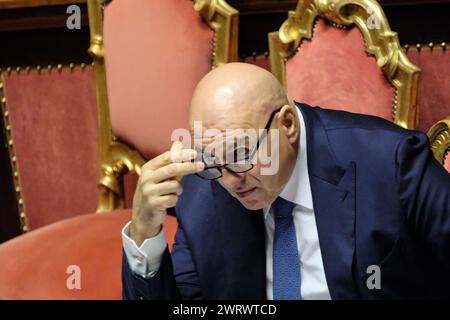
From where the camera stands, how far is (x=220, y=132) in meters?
1.09

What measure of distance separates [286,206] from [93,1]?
94 cm

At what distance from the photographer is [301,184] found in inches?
47.6

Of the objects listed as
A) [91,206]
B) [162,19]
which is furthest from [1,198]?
[162,19]

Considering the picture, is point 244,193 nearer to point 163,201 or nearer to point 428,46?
point 163,201

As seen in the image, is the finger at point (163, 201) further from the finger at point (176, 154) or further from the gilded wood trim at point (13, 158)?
the gilded wood trim at point (13, 158)

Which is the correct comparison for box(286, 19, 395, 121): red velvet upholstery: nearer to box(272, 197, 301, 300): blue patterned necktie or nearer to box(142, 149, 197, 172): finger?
box(272, 197, 301, 300): blue patterned necktie

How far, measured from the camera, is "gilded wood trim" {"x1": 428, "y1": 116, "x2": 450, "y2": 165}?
1.31m

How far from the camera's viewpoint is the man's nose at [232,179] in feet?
3.64

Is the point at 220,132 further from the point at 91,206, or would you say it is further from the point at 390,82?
the point at 91,206

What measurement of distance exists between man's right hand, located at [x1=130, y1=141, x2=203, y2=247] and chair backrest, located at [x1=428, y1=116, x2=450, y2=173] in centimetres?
51

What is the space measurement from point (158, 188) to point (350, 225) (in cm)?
33

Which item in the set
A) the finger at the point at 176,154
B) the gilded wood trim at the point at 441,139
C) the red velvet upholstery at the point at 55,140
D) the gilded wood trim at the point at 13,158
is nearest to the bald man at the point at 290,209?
the finger at the point at 176,154

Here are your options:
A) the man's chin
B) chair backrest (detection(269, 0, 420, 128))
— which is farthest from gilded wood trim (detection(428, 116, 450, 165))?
the man's chin

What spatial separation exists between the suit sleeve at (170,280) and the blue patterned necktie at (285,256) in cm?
16
